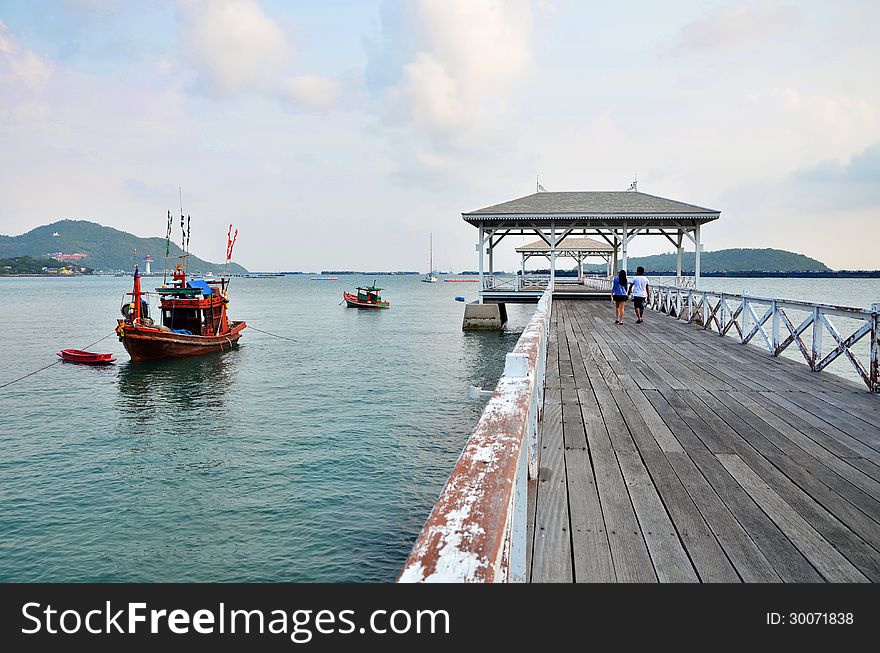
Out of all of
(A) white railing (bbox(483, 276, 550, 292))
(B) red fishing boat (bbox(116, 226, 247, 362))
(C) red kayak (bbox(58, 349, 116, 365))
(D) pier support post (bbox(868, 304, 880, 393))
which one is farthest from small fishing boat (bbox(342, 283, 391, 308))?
(D) pier support post (bbox(868, 304, 880, 393))

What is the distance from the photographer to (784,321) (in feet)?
34.7

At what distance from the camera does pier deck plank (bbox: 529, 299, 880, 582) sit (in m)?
2.94

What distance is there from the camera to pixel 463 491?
5.48 ft

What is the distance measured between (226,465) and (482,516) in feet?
37.4

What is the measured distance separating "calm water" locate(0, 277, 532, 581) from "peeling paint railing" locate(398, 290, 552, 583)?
5.53 metres

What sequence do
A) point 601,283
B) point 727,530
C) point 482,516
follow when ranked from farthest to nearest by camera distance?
point 601,283, point 727,530, point 482,516

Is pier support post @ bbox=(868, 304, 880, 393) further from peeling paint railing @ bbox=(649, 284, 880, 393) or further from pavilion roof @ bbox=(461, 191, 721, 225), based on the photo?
pavilion roof @ bbox=(461, 191, 721, 225)

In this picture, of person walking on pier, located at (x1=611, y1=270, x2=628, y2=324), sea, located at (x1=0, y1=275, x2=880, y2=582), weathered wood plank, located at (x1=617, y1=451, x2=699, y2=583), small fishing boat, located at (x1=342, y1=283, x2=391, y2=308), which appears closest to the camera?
weathered wood plank, located at (x1=617, y1=451, x2=699, y2=583)

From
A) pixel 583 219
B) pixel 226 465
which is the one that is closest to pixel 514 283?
pixel 583 219

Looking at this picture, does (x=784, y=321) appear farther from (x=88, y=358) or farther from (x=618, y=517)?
(x=88, y=358)

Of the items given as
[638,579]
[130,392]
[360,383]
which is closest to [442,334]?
[360,383]
